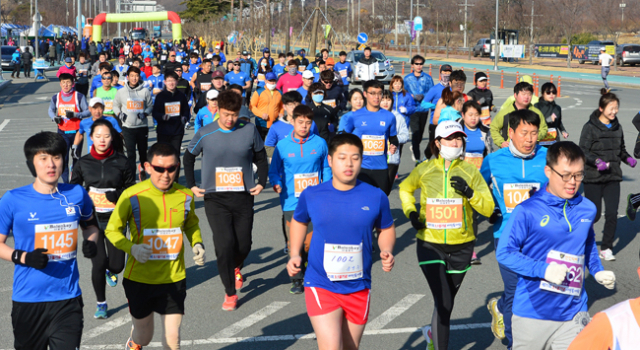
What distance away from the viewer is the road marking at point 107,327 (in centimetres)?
597

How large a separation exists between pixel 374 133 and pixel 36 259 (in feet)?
17.6

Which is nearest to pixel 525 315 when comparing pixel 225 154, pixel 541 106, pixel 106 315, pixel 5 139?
pixel 225 154

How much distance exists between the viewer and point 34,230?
13.9 ft

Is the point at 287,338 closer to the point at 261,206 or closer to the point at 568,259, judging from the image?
the point at 568,259

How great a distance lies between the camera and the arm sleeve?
13.4 ft

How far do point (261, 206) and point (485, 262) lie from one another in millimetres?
4117

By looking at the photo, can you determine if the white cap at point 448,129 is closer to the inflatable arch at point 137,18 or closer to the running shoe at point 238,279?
the running shoe at point 238,279

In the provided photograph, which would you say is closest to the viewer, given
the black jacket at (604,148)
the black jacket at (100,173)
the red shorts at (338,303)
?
the red shorts at (338,303)

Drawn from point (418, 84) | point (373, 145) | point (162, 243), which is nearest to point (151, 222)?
point (162, 243)

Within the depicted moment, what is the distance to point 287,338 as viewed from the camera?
19.4ft

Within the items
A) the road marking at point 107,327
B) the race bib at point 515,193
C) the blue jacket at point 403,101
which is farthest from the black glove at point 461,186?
the blue jacket at point 403,101

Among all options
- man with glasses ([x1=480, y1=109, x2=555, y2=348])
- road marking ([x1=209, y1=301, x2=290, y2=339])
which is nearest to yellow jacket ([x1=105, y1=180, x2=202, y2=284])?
→ road marking ([x1=209, y1=301, x2=290, y2=339])

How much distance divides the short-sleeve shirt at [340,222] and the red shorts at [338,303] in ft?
0.11

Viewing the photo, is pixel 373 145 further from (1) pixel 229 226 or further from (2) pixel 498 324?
(2) pixel 498 324
